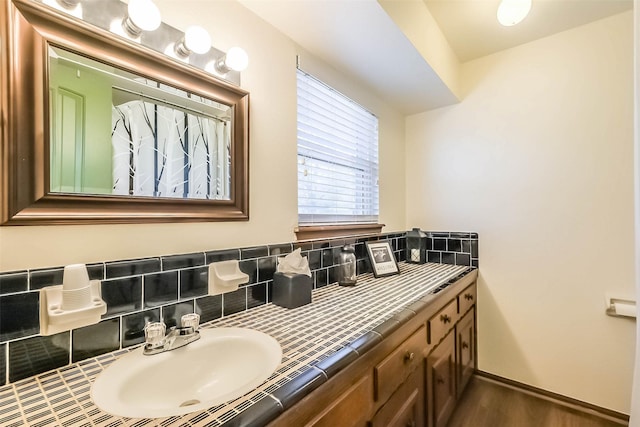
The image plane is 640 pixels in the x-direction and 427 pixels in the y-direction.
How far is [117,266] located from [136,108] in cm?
48

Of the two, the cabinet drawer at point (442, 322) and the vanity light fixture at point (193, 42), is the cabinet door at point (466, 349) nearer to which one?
the cabinet drawer at point (442, 322)

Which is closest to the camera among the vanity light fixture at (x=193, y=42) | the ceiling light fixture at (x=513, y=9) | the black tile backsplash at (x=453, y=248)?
the vanity light fixture at (x=193, y=42)

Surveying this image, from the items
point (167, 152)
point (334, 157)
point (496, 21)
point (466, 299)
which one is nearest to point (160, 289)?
point (167, 152)

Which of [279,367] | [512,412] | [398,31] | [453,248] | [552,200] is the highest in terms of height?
[398,31]

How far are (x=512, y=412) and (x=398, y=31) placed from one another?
2206 mm

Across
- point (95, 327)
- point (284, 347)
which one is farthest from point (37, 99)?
point (284, 347)

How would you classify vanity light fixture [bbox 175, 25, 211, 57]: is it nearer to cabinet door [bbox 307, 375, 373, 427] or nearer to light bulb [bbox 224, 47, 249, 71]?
light bulb [bbox 224, 47, 249, 71]

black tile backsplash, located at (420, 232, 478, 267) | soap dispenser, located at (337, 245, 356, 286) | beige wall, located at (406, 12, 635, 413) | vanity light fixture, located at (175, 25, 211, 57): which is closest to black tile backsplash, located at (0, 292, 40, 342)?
vanity light fixture, located at (175, 25, 211, 57)

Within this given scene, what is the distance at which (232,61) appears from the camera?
3.42 ft

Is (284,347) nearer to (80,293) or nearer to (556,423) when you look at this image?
(80,293)

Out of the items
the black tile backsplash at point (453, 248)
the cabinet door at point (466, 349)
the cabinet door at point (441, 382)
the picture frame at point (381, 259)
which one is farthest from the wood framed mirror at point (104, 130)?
the black tile backsplash at point (453, 248)

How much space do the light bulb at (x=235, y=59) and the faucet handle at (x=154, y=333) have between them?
91 centimetres

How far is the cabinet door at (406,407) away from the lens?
0.90 metres

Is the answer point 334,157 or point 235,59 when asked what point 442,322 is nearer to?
point 334,157
